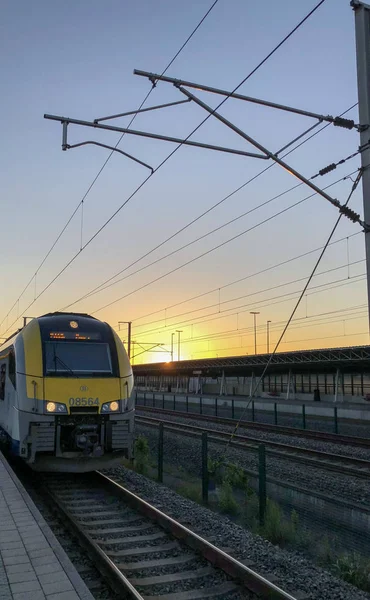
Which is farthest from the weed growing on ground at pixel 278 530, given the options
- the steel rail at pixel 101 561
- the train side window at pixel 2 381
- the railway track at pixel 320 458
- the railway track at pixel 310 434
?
the railway track at pixel 310 434

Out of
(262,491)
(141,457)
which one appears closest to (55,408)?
(262,491)

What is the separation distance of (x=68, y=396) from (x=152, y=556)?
171 inches

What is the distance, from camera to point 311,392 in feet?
156

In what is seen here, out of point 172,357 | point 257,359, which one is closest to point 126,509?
point 257,359

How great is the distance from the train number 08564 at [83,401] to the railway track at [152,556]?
1.75 m

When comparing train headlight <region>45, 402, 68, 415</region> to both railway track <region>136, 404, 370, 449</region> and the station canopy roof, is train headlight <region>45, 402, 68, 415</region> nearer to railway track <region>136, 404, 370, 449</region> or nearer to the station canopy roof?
railway track <region>136, 404, 370, 449</region>

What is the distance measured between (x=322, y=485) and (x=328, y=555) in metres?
4.28

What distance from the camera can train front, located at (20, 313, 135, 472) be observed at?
978 centimetres

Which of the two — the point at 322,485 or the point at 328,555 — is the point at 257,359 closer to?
the point at 322,485

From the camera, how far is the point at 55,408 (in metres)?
9.92

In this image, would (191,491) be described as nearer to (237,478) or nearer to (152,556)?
(237,478)

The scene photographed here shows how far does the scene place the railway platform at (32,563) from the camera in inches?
180

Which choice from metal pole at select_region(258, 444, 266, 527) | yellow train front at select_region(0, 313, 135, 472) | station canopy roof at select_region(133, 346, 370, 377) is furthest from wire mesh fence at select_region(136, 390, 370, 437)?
metal pole at select_region(258, 444, 266, 527)

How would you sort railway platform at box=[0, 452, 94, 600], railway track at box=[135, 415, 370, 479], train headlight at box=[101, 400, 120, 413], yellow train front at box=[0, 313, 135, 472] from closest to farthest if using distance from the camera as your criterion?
railway platform at box=[0, 452, 94, 600]
yellow train front at box=[0, 313, 135, 472]
train headlight at box=[101, 400, 120, 413]
railway track at box=[135, 415, 370, 479]
